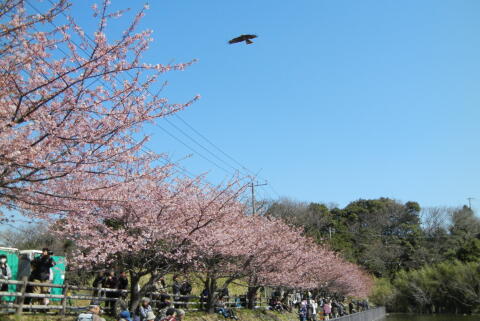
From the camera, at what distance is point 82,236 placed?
35.5ft

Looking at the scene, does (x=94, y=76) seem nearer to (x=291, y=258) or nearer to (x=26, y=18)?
(x=26, y=18)

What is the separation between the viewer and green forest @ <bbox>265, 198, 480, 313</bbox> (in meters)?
39.4

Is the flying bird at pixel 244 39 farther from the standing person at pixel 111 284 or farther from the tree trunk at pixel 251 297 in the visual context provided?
the tree trunk at pixel 251 297

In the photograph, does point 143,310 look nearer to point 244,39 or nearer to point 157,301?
point 157,301

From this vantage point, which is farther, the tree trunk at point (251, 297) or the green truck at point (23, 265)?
the tree trunk at point (251, 297)

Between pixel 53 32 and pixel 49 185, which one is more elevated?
pixel 53 32

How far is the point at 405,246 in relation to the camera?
54812 millimetres

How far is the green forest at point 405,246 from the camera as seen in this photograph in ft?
129

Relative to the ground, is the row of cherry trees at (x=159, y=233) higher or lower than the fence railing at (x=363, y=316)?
higher

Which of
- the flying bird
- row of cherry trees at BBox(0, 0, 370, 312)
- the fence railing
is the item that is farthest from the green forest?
the flying bird

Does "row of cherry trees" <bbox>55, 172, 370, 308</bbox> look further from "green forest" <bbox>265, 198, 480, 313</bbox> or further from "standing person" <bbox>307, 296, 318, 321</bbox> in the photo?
"green forest" <bbox>265, 198, 480, 313</bbox>

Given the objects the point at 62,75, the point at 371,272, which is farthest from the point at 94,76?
the point at 371,272

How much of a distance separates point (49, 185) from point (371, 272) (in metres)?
53.1

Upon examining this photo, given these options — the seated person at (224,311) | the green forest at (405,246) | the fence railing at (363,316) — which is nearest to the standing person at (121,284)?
the seated person at (224,311)
